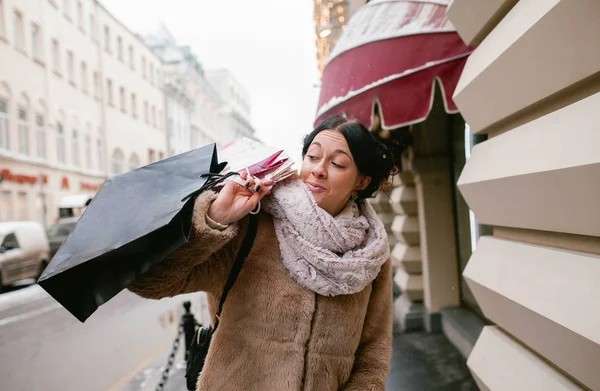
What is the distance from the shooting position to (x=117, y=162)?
30078mm

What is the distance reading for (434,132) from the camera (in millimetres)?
5816

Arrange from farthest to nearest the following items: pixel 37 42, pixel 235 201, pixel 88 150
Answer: pixel 88 150 → pixel 37 42 → pixel 235 201

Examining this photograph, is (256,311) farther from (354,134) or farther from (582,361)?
(582,361)

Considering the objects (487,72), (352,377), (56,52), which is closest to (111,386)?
(352,377)

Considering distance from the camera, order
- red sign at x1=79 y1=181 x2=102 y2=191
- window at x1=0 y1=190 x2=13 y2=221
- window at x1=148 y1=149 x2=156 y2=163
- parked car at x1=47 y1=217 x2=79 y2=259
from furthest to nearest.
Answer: window at x1=148 y1=149 x2=156 y2=163
red sign at x1=79 y1=181 x2=102 y2=191
window at x1=0 y1=190 x2=13 y2=221
parked car at x1=47 y1=217 x2=79 y2=259

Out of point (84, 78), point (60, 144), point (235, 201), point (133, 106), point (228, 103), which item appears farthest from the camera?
point (228, 103)

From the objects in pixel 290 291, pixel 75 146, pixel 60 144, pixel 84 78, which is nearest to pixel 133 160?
pixel 75 146

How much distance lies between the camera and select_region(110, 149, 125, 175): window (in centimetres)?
2919

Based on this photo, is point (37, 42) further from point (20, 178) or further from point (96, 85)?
point (96, 85)

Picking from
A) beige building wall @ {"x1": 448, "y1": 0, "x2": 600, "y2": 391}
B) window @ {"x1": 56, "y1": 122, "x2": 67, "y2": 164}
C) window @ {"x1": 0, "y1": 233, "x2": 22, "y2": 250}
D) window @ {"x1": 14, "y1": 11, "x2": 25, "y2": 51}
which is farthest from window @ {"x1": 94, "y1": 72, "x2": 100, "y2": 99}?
beige building wall @ {"x1": 448, "y1": 0, "x2": 600, "y2": 391}

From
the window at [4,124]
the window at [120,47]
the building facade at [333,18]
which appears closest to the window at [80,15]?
the window at [120,47]

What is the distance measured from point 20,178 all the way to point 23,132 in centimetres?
207

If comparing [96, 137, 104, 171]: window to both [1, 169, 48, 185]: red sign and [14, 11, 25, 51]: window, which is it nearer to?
[1, 169, 48, 185]: red sign

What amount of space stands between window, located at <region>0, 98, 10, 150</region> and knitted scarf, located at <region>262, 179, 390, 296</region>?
2050cm
